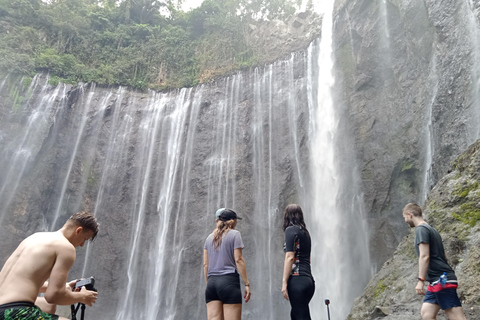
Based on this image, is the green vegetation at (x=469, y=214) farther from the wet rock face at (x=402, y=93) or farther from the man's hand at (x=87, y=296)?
the man's hand at (x=87, y=296)

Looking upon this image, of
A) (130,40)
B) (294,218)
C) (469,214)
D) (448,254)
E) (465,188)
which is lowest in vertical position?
(294,218)

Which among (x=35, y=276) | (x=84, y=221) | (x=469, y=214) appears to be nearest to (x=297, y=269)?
(x=84, y=221)

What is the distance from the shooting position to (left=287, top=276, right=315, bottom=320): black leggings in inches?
126

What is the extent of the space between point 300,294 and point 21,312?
7.38 ft

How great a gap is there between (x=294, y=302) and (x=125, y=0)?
26.4 meters

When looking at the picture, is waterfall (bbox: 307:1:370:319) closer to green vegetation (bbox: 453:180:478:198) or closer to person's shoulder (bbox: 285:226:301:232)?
green vegetation (bbox: 453:180:478:198)

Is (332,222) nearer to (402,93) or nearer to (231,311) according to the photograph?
(402,93)

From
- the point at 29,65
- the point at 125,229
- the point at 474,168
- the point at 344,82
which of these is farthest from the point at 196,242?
the point at 29,65

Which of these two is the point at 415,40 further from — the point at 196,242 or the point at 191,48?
the point at 191,48

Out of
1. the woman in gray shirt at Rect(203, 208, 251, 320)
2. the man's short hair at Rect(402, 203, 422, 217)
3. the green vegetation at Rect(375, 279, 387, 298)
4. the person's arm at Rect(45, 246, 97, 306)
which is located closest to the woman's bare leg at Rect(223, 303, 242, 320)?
the woman in gray shirt at Rect(203, 208, 251, 320)

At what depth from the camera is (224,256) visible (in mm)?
3600

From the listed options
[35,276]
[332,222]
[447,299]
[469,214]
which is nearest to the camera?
[35,276]

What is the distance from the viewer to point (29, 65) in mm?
18453

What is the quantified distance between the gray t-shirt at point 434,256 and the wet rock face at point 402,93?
20.3ft
